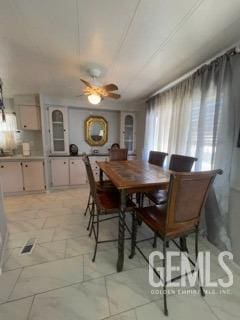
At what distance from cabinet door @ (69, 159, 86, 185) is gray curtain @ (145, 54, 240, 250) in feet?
7.84

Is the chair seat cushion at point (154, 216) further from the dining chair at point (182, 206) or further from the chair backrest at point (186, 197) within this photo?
the chair backrest at point (186, 197)

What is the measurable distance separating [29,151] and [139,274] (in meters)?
3.59

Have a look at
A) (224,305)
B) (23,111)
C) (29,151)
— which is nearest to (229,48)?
(224,305)

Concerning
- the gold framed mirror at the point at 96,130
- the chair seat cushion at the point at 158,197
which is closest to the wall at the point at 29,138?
the gold framed mirror at the point at 96,130

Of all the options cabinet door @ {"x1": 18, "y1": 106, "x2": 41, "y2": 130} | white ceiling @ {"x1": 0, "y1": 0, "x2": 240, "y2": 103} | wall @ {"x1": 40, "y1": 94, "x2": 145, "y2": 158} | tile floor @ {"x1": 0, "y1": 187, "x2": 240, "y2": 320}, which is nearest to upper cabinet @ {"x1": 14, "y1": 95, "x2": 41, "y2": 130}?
cabinet door @ {"x1": 18, "y1": 106, "x2": 41, "y2": 130}

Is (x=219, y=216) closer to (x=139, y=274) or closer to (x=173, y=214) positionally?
(x=173, y=214)

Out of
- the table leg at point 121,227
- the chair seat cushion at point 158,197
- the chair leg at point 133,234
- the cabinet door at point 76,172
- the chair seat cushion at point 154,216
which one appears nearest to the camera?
the chair seat cushion at point 154,216

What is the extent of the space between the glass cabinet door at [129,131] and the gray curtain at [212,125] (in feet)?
5.97

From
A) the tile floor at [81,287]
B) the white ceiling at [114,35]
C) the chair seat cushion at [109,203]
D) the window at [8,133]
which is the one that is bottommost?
the tile floor at [81,287]

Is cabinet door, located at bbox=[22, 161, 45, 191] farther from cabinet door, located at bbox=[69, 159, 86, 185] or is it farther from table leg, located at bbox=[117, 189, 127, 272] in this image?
table leg, located at bbox=[117, 189, 127, 272]

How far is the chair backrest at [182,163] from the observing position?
7.22 feet

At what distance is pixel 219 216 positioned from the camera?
1.87 metres

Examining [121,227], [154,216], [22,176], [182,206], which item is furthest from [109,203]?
[22,176]

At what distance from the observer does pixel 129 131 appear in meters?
4.67
